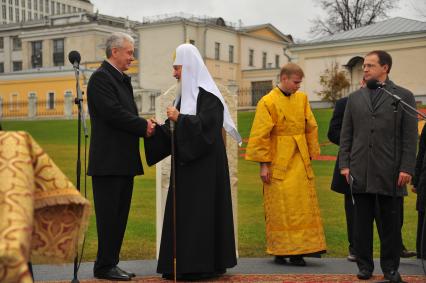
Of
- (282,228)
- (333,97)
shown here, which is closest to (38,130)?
(333,97)

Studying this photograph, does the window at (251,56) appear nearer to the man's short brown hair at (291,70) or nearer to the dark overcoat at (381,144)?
the man's short brown hair at (291,70)

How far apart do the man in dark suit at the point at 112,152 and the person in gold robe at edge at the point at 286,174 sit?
57.1 inches

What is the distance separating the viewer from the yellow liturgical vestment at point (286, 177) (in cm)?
768

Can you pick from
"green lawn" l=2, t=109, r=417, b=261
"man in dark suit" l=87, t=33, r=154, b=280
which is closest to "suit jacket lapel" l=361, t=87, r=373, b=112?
"man in dark suit" l=87, t=33, r=154, b=280

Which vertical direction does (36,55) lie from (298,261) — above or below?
above

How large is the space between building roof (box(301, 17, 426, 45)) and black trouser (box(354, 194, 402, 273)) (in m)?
38.8

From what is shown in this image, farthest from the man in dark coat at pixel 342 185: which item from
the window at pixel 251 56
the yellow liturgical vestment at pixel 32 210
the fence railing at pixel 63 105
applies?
the window at pixel 251 56

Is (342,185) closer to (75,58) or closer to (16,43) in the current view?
(75,58)

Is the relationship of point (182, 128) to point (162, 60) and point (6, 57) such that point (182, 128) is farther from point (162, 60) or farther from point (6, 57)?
point (6, 57)

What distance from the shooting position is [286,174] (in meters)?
7.75

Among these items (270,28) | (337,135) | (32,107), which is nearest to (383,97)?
→ (337,135)

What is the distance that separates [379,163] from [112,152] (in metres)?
2.51

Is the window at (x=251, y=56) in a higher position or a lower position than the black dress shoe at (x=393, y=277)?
higher

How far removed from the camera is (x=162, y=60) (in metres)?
60.6
